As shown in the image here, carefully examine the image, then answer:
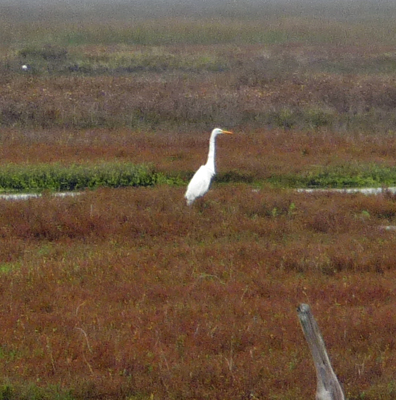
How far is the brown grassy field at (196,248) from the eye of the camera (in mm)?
6133

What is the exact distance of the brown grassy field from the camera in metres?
6.13

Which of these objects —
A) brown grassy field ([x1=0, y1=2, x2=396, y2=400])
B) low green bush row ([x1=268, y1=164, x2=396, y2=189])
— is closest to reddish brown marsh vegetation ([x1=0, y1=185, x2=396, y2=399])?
brown grassy field ([x1=0, y1=2, x2=396, y2=400])

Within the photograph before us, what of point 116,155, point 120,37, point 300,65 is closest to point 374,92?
point 300,65

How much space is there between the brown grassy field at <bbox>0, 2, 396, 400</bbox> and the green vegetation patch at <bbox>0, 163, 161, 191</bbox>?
0.71m

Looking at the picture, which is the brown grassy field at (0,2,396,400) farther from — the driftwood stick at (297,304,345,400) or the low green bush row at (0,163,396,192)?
the driftwood stick at (297,304,345,400)

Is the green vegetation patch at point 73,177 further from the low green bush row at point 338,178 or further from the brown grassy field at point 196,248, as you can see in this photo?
the low green bush row at point 338,178

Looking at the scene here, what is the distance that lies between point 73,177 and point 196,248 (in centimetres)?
713

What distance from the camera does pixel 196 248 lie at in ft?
33.2

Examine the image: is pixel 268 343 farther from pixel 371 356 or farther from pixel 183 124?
pixel 183 124

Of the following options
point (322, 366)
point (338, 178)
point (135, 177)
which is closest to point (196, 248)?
point (322, 366)

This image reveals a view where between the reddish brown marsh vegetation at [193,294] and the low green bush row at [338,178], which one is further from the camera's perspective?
the low green bush row at [338,178]

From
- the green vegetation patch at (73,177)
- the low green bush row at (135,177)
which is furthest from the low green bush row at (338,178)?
the green vegetation patch at (73,177)

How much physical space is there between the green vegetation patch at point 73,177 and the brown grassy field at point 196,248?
712mm

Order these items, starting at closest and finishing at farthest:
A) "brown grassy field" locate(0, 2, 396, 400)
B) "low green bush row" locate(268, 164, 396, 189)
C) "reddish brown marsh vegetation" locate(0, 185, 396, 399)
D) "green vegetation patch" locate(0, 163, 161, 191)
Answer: "reddish brown marsh vegetation" locate(0, 185, 396, 399) → "brown grassy field" locate(0, 2, 396, 400) → "green vegetation patch" locate(0, 163, 161, 191) → "low green bush row" locate(268, 164, 396, 189)
